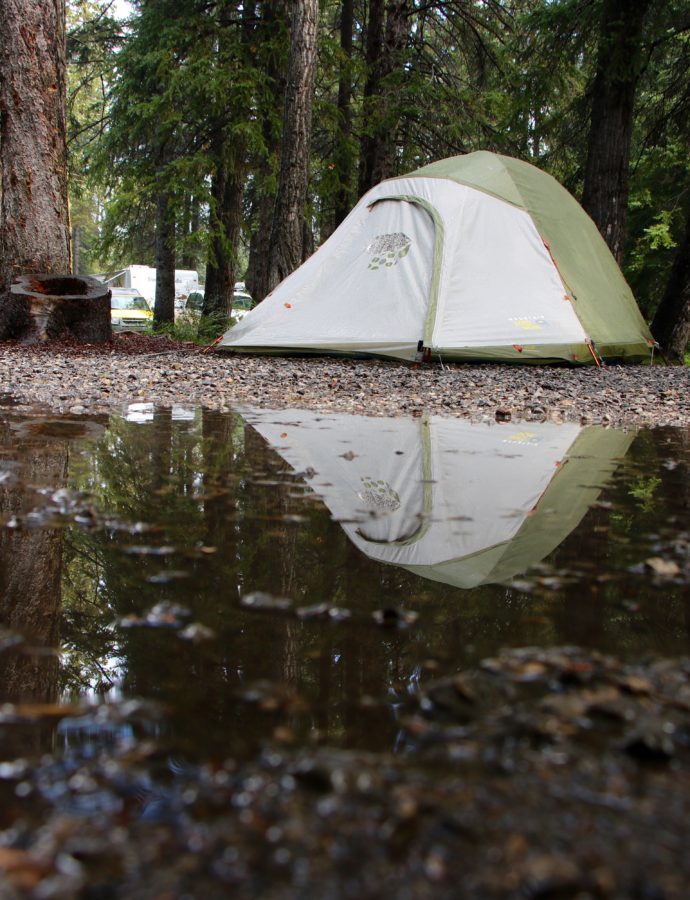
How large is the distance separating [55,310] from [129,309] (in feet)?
60.5

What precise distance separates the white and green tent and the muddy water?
4.60m

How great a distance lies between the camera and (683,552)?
2115mm

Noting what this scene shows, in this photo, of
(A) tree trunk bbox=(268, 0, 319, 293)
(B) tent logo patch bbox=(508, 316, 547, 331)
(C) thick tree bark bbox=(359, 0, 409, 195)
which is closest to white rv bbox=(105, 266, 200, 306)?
(C) thick tree bark bbox=(359, 0, 409, 195)

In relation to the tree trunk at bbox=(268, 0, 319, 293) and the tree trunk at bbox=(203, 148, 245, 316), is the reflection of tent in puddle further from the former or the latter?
the tree trunk at bbox=(203, 148, 245, 316)

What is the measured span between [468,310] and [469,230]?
101 cm

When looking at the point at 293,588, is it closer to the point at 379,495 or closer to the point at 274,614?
the point at 274,614

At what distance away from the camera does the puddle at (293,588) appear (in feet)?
3.90

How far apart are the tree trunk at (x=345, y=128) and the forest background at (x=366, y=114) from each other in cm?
4

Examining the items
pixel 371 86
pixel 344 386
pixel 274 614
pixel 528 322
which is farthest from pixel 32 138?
pixel 274 614

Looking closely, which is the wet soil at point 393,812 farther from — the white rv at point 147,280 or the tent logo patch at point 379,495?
the white rv at point 147,280

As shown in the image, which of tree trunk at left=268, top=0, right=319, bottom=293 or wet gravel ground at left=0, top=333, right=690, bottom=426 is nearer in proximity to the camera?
wet gravel ground at left=0, top=333, right=690, bottom=426

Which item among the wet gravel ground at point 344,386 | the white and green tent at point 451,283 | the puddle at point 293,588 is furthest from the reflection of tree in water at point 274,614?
the white and green tent at point 451,283

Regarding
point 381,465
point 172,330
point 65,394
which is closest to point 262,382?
point 65,394

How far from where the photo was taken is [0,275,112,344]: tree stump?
28.8 ft
